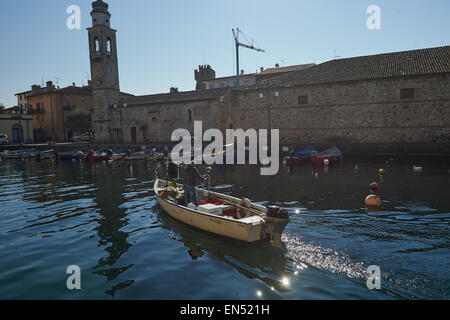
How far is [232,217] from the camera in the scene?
9211 millimetres

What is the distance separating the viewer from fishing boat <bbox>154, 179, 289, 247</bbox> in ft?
25.5

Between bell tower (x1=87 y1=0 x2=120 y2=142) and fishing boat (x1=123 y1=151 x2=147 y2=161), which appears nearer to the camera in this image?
fishing boat (x1=123 y1=151 x2=147 y2=161)

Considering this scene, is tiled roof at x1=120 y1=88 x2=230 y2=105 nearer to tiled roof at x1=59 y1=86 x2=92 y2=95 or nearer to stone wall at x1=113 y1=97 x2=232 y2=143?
stone wall at x1=113 y1=97 x2=232 y2=143

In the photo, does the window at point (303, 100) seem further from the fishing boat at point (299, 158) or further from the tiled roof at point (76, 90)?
the tiled roof at point (76, 90)

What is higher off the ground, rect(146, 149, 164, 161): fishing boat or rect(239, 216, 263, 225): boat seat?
rect(146, 149, 164, 161): fishing boat

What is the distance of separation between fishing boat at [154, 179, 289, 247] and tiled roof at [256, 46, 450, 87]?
25265 mm

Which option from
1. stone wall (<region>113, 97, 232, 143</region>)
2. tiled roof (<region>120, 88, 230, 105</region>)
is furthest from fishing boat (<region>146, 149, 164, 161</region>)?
tiled roof (<region>120, 88, 230, 105</region>)

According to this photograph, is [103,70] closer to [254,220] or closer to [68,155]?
[68,155]

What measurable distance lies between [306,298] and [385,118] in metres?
28.5

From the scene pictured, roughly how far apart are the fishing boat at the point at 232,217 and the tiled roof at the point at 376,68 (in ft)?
82.9
